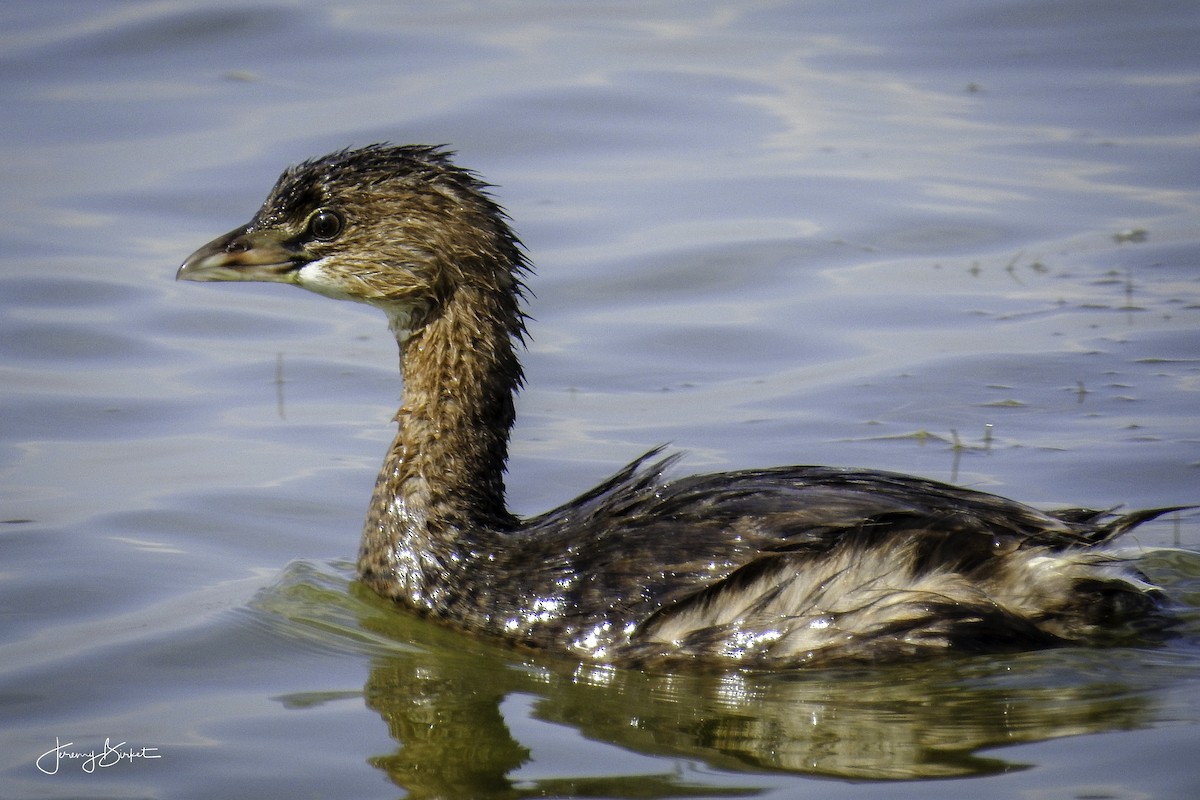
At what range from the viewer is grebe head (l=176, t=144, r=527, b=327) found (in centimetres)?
638

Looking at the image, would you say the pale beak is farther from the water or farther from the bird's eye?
the water

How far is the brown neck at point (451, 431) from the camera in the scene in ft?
20.6

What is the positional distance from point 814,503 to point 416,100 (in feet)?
25.3

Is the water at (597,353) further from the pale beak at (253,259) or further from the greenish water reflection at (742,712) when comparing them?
the pale beak at (253,259)

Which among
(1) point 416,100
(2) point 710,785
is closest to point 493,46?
(1) point 416,100

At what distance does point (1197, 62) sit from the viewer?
1340cm

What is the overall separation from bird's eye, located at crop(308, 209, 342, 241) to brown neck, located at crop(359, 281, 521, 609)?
0.48 m

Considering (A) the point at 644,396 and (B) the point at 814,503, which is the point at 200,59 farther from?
(B) the point at 814,503

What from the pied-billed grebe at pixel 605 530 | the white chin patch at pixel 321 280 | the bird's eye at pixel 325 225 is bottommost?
the pied-billed grebe at pixel 605 530

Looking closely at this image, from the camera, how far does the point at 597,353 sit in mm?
9141
